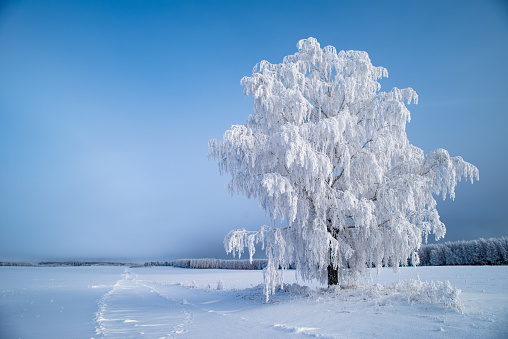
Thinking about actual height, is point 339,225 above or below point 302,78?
below

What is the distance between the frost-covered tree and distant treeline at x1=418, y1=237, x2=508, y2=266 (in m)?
50.4

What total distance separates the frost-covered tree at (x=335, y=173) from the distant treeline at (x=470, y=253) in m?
50.4

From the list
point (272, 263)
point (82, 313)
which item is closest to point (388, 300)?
point (272, 263)

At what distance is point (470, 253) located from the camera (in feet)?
158

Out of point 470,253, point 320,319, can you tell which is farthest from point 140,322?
point 470,253

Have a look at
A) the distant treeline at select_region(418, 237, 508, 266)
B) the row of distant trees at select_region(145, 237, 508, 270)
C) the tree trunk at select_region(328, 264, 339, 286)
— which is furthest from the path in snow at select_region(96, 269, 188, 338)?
the distant treeline at select_region(418, 237, 508, 266)

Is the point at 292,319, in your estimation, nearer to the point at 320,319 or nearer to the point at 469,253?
the point at 320,319

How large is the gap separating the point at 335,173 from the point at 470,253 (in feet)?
177

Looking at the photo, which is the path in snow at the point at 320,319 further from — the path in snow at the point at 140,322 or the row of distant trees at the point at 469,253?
the row of distant trees at the point at 469,253

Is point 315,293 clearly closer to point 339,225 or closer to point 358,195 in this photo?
point 339,225

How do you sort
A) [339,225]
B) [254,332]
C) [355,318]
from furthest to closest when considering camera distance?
[339,225], [355,318], [254,332]

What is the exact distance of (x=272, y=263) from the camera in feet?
27.1

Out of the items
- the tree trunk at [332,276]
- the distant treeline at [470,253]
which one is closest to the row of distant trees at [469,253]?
the distant treeline at [470,253]

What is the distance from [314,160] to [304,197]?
1.61m
